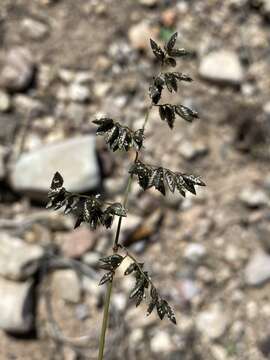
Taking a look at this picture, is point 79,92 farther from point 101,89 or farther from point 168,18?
point 168,18

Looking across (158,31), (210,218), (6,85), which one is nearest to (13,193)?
(6,85)

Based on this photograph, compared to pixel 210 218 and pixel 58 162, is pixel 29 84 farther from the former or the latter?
pixel 210 218

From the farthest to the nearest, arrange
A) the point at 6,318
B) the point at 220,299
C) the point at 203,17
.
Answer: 1. the point at 203,17
2. the point at 220,299
3. the point at 6,318

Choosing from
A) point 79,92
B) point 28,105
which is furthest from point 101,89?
point 28,105

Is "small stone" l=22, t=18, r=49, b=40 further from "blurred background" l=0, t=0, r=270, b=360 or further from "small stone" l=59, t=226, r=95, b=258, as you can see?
"small stone" l=59, t=226, r=95, b=258

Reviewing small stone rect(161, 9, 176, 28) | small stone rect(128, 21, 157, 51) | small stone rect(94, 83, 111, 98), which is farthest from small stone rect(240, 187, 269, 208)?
small stone rect(161, 9, 176, 28)

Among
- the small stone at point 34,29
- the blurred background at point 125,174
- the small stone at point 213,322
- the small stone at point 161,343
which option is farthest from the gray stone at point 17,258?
the small stone at point 34,29
